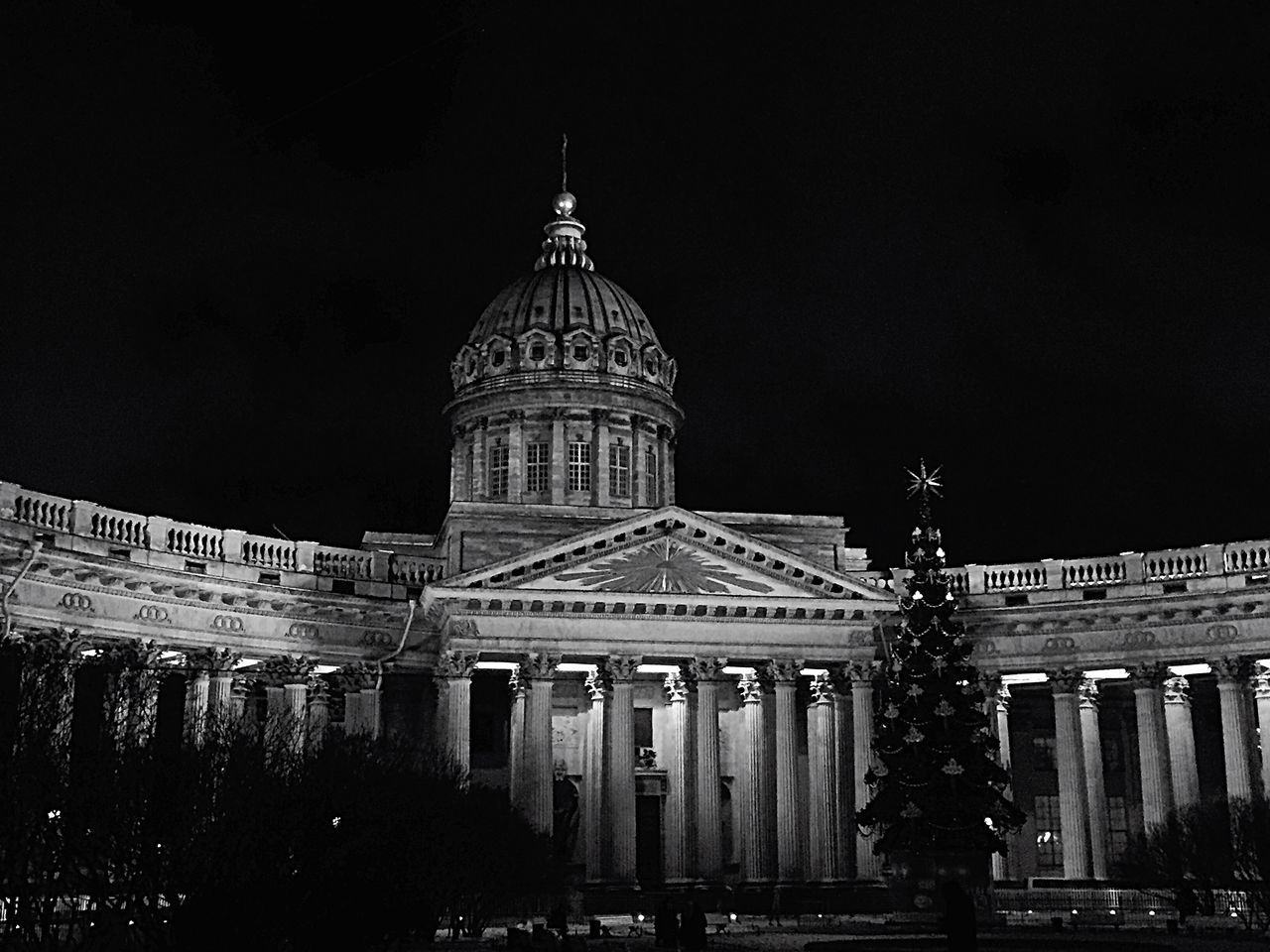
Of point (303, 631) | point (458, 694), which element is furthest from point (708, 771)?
point (303, 631)

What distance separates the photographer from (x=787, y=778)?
57156 millimetres

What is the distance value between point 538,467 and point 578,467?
1750mm

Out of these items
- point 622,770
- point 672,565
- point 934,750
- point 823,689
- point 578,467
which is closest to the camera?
point 934,750

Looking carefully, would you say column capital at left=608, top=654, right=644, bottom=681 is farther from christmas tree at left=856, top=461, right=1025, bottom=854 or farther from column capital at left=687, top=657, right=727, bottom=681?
christmas tree at left=856, top=461, right=1025, bottom=854

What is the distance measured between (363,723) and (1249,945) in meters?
29.5

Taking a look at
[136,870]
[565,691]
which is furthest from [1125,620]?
[136,870]

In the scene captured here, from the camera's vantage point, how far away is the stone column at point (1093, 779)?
5703 cm

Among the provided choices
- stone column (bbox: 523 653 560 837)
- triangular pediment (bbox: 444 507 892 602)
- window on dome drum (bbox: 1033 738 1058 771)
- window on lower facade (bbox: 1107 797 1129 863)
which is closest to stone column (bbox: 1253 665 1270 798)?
window on lower facade (bbox: 1107 797 1129 863)

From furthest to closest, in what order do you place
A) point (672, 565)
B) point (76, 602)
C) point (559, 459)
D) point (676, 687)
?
point (559, 459), point (676, 687), point (672, 565), point (76, 602)

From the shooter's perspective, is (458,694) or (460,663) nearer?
(458,694)

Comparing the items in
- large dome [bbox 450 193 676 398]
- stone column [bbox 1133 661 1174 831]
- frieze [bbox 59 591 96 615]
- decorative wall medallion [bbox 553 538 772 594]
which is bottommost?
stone column [bbox 1133 661 1174 831]

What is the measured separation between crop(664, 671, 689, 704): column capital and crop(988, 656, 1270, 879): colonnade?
11106 mm

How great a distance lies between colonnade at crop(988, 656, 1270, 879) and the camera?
55.4 meters

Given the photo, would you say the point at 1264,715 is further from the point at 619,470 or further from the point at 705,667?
the point at 619,470
